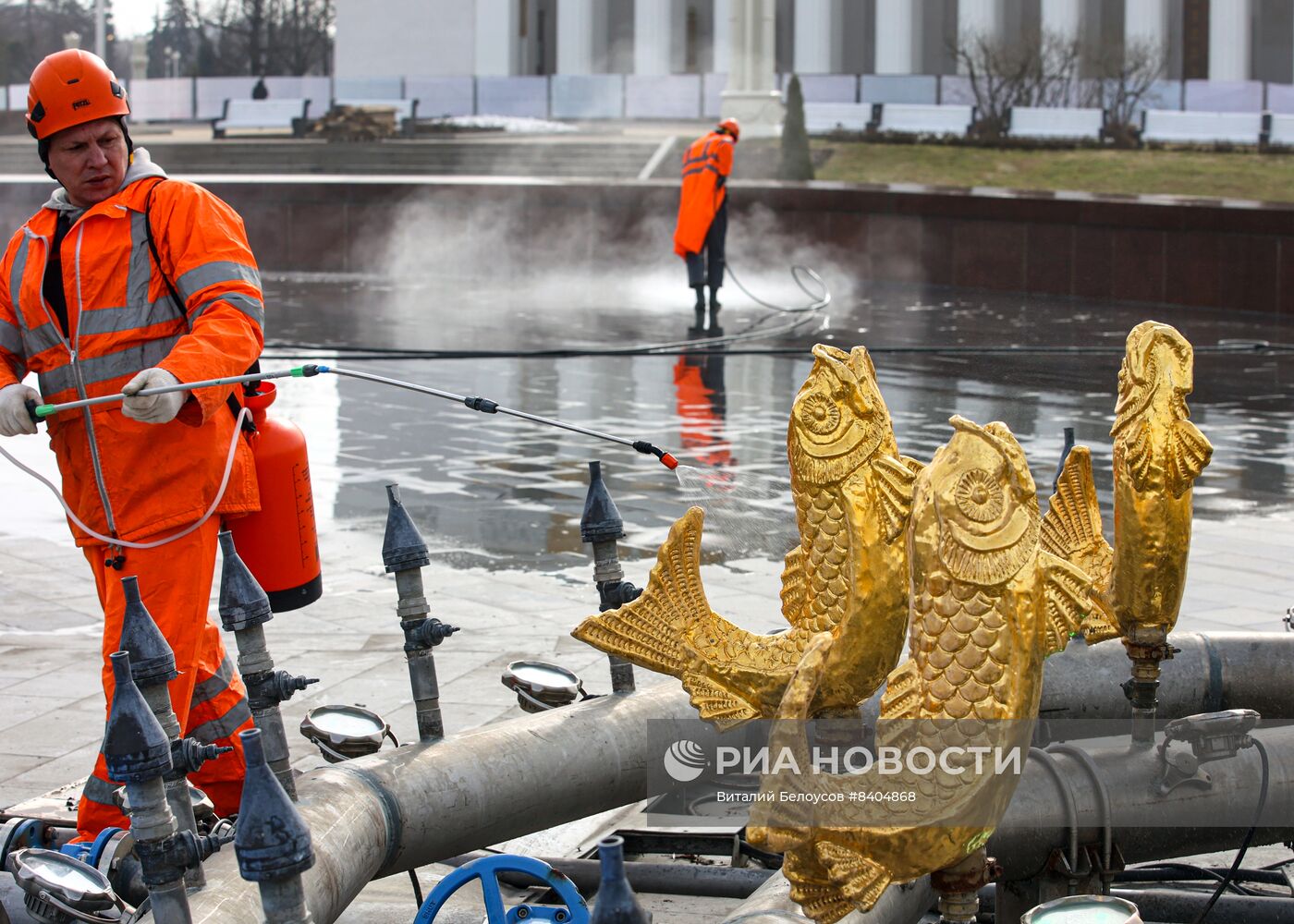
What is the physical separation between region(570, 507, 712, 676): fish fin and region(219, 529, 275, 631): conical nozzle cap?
622mm

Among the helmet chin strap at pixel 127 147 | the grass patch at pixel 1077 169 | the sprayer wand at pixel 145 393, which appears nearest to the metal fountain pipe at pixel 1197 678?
the sprayer wand at pixel 145 393

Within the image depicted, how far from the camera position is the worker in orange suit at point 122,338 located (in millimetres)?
3986

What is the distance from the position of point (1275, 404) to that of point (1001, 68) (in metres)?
26.5

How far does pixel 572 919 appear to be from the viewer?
3.46 m

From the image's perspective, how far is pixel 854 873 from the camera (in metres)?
2.85

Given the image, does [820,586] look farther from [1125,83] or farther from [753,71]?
[1125,83]

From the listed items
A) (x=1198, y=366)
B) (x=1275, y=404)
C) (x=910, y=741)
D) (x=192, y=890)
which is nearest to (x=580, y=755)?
(x=192, y=890)

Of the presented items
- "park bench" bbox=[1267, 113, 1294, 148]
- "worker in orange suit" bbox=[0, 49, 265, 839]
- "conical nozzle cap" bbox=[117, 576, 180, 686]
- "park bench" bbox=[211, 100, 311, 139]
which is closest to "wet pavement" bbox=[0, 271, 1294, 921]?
"worker in orange suit" bbox=[0, 49, 265, 839]

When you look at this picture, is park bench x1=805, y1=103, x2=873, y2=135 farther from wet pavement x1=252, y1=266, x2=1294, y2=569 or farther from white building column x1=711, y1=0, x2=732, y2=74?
wet pavement x1=252, y1=266, x2=1294, y2=569

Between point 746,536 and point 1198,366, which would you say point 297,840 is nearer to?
point 746,536

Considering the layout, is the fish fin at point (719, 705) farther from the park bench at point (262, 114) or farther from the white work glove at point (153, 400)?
the park bench at point (262, 114)

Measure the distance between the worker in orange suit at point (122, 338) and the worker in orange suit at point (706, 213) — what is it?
13.3 meters

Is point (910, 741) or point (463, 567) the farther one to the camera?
point (463, 567)

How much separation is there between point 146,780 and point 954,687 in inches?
50.5
